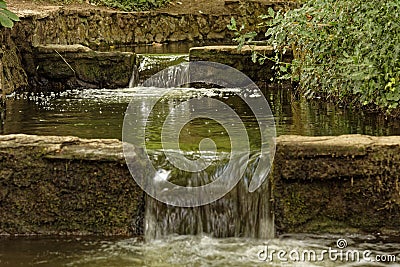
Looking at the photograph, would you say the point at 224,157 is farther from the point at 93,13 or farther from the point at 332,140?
the point at 93,13

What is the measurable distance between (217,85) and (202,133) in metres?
4.41

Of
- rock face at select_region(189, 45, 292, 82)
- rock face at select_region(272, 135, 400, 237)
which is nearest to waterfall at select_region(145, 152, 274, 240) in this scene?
rock face at select_region(272, 135, 400, 237)

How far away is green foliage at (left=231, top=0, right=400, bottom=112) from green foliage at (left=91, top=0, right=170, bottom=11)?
848cm

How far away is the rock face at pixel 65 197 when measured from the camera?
5281 mm

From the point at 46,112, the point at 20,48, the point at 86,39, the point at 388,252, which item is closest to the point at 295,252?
the point at 388,252

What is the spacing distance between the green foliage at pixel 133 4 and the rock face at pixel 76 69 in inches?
260

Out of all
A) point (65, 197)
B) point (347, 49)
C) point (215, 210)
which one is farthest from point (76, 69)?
point (215, 210)

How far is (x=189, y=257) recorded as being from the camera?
481 cm

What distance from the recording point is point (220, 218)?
17.6 feet

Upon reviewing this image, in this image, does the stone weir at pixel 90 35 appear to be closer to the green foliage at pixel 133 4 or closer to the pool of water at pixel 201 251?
the green foliage at pixel 133 4

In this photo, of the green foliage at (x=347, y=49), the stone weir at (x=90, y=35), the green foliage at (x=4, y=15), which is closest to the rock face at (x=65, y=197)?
the green foliage at (x=4, y=15)

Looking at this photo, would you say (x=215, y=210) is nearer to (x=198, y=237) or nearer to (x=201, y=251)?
(x=198, y=237)

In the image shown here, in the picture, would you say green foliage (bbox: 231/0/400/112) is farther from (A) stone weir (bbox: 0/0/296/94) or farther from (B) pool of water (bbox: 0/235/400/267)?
(A) stone weir (bbox: 0/0/296/94)

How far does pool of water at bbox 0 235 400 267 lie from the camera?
15.4 feet
